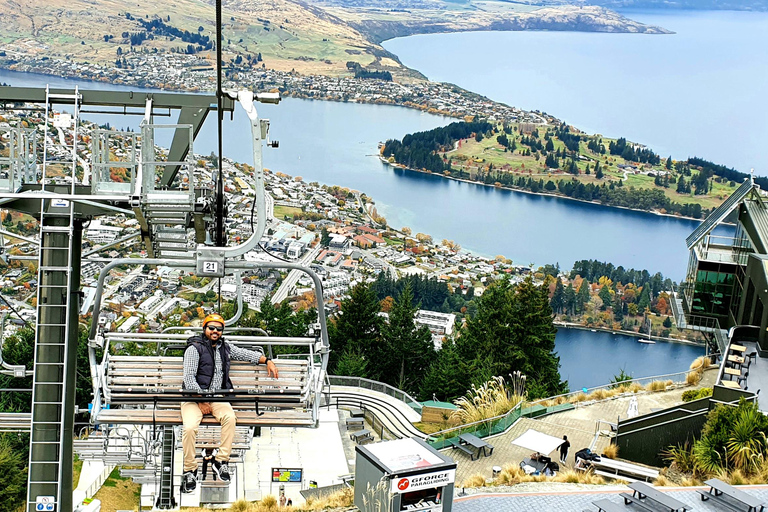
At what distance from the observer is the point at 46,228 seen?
6395mm

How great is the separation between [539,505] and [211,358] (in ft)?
12.7

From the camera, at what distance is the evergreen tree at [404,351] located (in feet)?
80.5

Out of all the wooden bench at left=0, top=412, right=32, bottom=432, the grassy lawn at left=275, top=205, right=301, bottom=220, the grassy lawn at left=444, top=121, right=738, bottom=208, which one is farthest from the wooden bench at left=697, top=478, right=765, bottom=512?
the grassy lawn at left=444, top=121, right=738, bottom=208

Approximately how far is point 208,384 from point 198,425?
29 centimetres

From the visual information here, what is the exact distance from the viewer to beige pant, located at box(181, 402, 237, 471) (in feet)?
19.6

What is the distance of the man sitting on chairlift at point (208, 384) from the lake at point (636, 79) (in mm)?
111760

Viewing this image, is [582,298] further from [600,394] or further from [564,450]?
[564,450]

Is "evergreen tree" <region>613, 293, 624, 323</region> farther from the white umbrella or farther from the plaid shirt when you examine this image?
the plaid shirt

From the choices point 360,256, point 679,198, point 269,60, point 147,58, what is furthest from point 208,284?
point 269,60

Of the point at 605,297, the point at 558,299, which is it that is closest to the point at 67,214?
the point at 558,299

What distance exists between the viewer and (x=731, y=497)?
8.22m

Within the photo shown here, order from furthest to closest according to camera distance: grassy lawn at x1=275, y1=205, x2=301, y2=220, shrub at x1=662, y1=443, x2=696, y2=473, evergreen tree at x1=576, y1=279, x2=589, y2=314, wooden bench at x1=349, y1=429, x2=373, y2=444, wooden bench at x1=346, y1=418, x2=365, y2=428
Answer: grassy lawn at x1=275, y1=205, x2=301, y2=220, evergreen tree at x1=576, y1=279, x2=589, y2=314, wooden bench at x1=346, y1=418, x2=365, y2=428, wooden bench at x1=349, y1=429, x2=373, y2=444, shrub at x1=662, y1=443, x2=696, y2=473

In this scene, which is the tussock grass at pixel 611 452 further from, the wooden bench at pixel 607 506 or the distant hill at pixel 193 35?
the distant hill at pixel 193 35

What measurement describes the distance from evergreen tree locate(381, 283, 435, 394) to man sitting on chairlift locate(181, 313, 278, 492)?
18.3 metres
